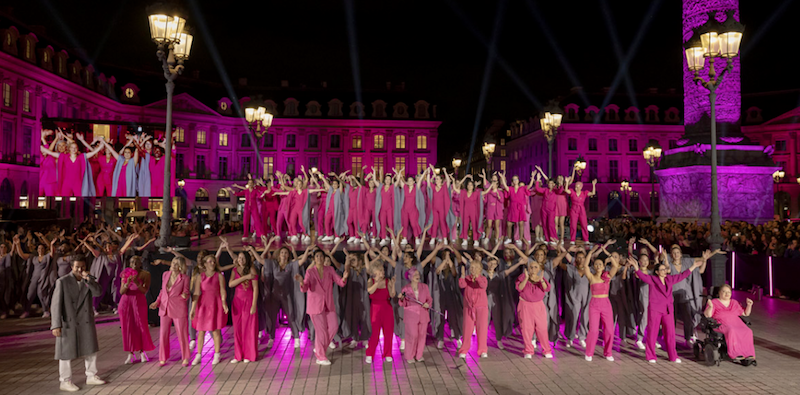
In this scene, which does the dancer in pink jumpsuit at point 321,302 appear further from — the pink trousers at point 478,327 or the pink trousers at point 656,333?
the pink trousers at point 656,333

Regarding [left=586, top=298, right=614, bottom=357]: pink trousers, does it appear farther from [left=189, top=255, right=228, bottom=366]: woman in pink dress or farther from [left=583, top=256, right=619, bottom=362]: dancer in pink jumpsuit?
[left=189, top=255, right=228, bottom=366]: woman in pink dress

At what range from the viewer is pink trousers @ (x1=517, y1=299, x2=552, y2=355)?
8320 millimetres

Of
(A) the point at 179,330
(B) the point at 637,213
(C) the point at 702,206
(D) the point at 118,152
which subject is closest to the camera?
(A) the point at 179,330

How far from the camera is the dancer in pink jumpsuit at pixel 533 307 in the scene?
8.32m

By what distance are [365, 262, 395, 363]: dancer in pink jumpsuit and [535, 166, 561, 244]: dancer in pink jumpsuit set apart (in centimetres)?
700

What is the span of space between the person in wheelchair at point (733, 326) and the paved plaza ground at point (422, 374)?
221 millimetres

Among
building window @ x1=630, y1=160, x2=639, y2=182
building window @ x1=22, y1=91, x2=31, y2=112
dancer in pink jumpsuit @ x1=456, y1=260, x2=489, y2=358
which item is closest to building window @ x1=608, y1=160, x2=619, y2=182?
building window @ x1=630, y1=160, x2=639, y2=182

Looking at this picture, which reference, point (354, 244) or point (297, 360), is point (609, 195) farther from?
point (297, 360)

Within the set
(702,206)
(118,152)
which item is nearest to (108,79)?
(118,152)

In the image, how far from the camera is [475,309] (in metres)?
8.34

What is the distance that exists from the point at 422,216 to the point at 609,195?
51.0 meters

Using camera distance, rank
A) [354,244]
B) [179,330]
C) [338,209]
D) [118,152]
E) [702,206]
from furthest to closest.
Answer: [118,152] → [702,206] → [338,209] → [354,244] → [179,330]

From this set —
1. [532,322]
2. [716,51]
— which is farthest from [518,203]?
[532,322]

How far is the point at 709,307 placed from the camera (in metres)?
8.11
